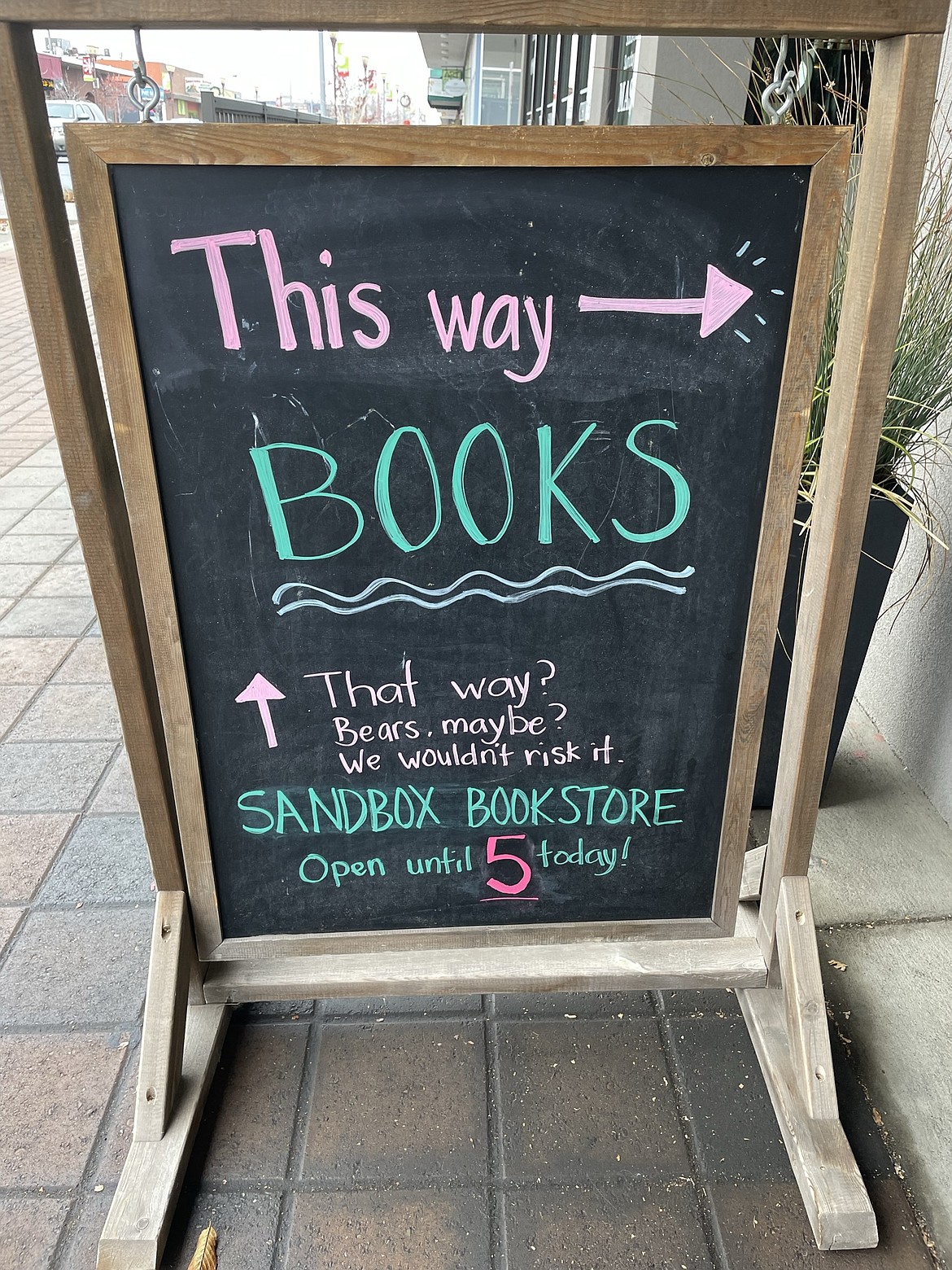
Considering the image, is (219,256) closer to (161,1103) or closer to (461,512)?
(461,512)

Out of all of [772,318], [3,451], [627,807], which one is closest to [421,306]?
[772,318]

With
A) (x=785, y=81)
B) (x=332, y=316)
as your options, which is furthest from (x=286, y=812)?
(x=785, y=81)

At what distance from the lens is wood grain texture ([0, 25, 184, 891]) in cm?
121

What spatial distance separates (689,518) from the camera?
149 cm

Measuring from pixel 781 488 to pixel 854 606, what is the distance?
91 centimetres

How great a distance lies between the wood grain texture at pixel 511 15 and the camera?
1171mm

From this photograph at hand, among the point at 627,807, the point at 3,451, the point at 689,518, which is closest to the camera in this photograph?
the point at 689,518

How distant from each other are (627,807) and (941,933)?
0.98 meters

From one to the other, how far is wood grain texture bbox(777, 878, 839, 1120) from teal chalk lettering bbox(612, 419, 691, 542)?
2.37 ft

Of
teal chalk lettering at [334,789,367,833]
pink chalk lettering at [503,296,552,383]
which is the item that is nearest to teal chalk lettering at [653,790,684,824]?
teal chalk lettering at [334,789,367,833]

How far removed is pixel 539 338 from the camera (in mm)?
1366

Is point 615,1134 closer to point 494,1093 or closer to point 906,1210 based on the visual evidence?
point 494,1093

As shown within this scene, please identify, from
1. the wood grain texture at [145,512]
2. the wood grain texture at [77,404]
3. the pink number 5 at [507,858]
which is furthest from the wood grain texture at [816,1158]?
the wood grain texture at [77,404]

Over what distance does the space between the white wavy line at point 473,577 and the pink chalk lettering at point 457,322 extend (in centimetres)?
36
